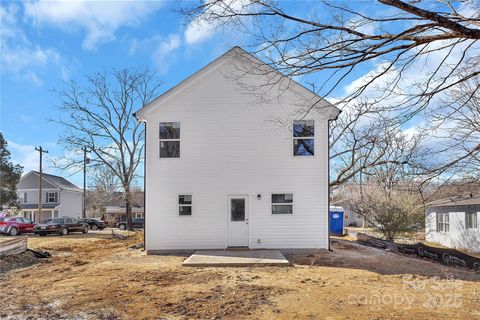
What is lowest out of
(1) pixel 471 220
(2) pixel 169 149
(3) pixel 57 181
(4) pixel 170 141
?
(1) pixel 471 220

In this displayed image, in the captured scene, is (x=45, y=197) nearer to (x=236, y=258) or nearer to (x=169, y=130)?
(x=169, y=130)

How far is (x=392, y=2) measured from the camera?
4.42 m

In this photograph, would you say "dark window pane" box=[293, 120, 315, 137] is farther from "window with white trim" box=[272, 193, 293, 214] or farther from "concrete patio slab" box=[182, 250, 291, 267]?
"concrete patio slab" box=[182, 250, 291, 267]

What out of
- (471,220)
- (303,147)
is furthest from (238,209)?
(471,220)

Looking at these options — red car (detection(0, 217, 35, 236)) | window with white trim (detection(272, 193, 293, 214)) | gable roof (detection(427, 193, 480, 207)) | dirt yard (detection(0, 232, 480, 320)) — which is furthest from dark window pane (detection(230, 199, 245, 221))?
red car (detection(0, 217, 35, 236))

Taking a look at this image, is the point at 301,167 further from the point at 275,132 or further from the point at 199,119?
the point at 199,119

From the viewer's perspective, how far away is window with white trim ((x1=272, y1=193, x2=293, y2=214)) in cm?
1430

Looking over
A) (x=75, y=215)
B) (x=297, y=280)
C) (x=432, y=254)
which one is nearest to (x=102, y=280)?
(x=297, y=280)

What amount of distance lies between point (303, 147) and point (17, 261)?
10.2 meters

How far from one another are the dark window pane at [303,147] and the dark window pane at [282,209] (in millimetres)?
1882

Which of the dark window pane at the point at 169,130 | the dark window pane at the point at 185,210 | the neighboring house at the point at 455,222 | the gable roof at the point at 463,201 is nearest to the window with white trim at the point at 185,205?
the dark window pane at the point at 185,210

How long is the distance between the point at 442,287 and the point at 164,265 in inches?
282

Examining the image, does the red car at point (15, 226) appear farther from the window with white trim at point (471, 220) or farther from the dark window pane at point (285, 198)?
the window with white trim at point (471, 220)

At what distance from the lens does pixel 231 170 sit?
14461 millimetres
